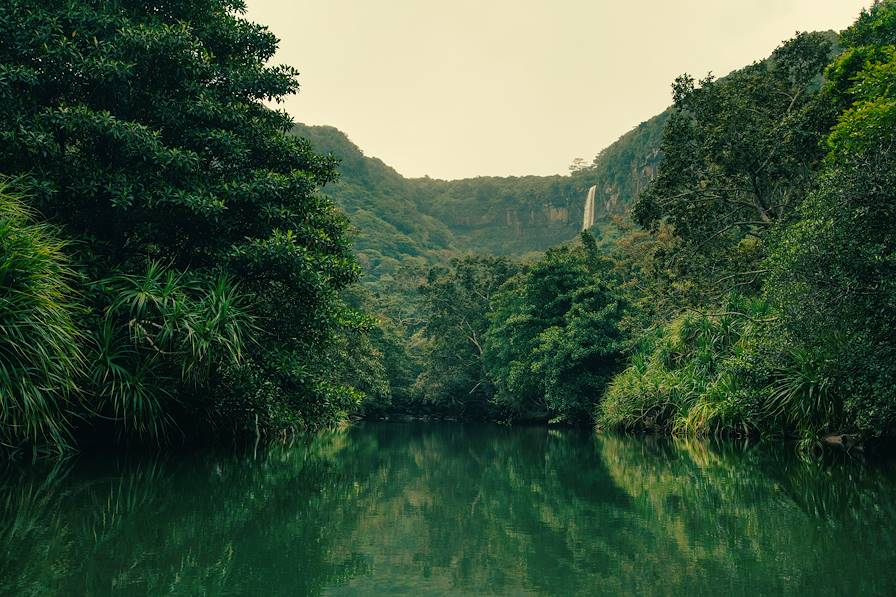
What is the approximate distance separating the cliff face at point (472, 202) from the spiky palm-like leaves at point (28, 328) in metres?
51.5

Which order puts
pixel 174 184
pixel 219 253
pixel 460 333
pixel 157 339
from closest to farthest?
1. pixel 157 339
2. pixel 174 184
3. pixel 219 253
4. pixel 460 333

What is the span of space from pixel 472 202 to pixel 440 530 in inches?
3864

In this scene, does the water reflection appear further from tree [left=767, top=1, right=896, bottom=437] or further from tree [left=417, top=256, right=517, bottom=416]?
tree [left=417, top=256, right=517, bottom=416]

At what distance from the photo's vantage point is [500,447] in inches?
570

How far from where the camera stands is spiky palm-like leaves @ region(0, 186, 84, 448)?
23.3 ft

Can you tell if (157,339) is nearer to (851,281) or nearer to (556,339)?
(851,281)

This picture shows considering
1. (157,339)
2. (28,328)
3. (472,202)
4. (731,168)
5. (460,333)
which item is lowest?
(460,333)

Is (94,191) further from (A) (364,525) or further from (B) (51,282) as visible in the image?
(A) (364,525)

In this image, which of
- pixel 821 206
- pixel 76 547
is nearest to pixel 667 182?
pixel 821 206

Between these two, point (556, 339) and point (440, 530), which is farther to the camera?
point (556, 339)

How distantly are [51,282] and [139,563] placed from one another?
5430 mm

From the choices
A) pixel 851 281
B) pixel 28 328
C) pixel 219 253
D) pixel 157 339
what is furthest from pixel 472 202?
pixel 28 328

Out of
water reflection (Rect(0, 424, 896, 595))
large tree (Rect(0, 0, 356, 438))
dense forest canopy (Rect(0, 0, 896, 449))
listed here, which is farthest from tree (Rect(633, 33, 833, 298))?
large tree (Rect(0, 0, 356, 438))

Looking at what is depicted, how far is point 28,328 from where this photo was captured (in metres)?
7.29
